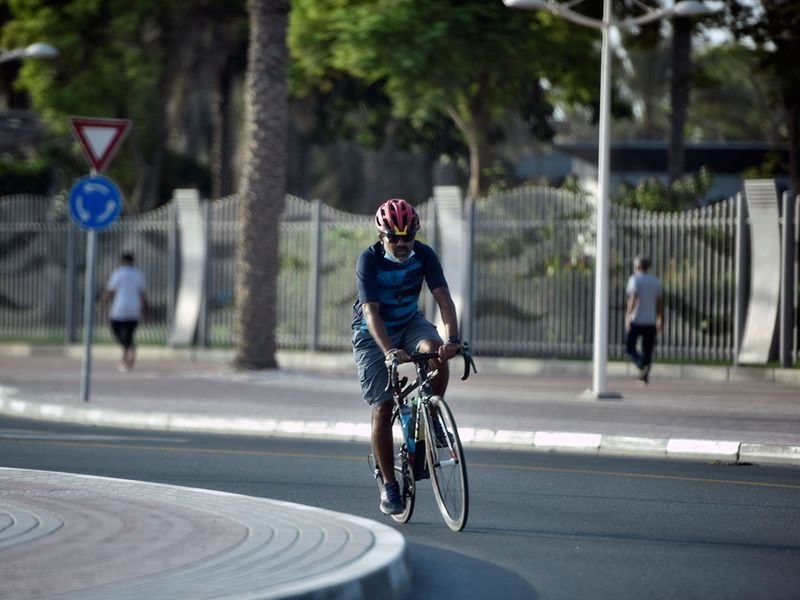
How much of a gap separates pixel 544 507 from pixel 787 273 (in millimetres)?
13385

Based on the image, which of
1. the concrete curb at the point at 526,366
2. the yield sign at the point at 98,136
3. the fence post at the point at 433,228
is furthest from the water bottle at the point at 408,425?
the fence post at the point at 433,228

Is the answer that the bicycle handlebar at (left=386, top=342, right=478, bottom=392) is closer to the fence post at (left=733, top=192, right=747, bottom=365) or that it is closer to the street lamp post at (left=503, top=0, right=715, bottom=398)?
the street lamp post at (left=503, top=0, right=715, bottom=398)

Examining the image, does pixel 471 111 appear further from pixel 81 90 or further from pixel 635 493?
pixel 635 493

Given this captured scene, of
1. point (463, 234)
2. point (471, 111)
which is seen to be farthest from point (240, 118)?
point (463, 234)

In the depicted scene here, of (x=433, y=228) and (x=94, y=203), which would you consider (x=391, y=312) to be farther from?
(x=433, y=228)

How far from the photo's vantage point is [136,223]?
28.7 metres

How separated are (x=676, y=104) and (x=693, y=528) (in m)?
26.8

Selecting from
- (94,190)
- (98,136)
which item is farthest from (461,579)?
(94,190)

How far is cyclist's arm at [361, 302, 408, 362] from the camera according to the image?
8.40m

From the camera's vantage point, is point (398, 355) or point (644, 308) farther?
point (644, 308)

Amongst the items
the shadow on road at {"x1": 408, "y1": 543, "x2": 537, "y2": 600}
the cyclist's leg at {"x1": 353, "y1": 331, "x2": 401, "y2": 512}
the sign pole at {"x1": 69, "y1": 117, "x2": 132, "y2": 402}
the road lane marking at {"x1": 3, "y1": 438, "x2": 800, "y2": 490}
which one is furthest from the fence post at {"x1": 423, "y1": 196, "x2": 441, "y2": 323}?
the shadow on road at {"x1": 408, "y1": 543, "x2": 537, "y2": 600}

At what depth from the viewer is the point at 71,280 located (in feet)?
95.7

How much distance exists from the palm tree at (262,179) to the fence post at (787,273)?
692 centimetres

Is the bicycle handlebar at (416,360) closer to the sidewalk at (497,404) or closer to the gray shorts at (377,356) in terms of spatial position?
the gray shorts at (377,356)
